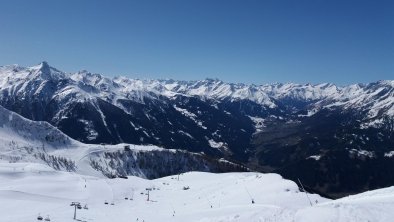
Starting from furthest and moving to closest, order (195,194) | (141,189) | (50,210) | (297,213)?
(141,189) < (195,194) < (50,210) < (297,213)

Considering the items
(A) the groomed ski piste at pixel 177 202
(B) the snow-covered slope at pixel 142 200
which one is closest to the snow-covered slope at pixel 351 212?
(A) the groomed ski piste at pixel 177 202

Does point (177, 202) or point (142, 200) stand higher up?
point (142, 200)

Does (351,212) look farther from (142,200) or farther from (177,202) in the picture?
(142,200)

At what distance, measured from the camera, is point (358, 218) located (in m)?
29.6

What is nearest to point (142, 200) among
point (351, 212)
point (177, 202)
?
point (177, 202)

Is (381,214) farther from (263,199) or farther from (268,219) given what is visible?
(263,199)

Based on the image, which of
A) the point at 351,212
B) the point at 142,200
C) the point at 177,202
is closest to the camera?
the point at 351,212

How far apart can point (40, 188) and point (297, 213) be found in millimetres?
37211

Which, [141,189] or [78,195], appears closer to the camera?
[78,195]

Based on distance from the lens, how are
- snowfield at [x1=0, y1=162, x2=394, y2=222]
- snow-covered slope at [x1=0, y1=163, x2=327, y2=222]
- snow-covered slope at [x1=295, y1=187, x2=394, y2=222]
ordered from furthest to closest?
snow-covered slope at [x1=0, y1=163, x2=327, y2=222]
snowfield at [x1=0, y1=162, x2=394, y2=222]
snow-covered slope at [x1=295, y1=187, x2=394, y2=222]

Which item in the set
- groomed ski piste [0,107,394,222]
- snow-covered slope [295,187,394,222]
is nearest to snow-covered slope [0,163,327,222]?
groomed ski piste [0,107,394,222]

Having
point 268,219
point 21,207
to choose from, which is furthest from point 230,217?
point 21,207

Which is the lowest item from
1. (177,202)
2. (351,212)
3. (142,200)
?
(177,202)

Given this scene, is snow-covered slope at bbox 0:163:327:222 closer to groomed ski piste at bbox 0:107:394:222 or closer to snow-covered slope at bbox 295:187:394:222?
groomed ski piste at bbox 0:107:394:222
